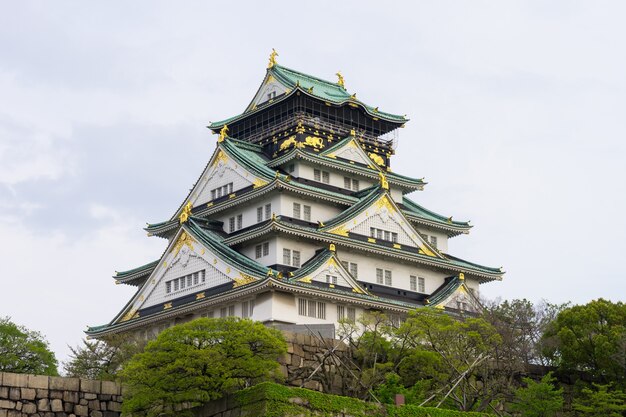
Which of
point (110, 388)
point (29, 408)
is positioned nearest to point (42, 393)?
point (29, 408)

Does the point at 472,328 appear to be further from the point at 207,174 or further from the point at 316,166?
the point at 207,174

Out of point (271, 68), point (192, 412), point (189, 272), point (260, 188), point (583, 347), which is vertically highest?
point (271, 68)

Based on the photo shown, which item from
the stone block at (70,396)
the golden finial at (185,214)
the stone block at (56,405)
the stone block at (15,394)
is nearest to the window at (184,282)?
the golden finial at (185,214)

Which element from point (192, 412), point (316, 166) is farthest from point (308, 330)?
point (316, 166)

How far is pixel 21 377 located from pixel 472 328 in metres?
21.9

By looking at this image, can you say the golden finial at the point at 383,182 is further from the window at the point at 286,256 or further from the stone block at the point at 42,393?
the stone block at the point at 42,393

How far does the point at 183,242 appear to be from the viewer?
63969 millimetres

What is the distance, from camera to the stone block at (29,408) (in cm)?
4100

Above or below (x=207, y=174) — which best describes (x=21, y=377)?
below

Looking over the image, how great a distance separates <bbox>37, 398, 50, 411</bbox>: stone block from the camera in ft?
136

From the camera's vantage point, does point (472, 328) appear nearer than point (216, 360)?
No

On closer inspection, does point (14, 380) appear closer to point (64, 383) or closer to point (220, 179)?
point (64, 383)

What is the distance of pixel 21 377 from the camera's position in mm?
41344

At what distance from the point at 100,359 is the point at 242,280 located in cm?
833
